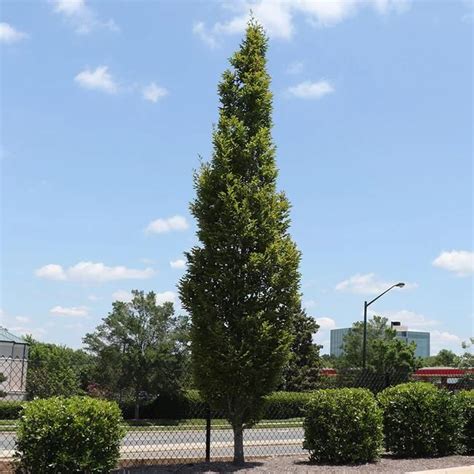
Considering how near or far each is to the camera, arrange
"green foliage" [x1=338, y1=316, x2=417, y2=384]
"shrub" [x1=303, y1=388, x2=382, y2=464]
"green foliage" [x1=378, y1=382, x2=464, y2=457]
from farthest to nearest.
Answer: "green foliage" [x1=338, y1=316, x2=417, y2=384] → "green foliage" [x1=378, y1=382, x2=464, y2=457] → "shrub" [x1=303, y1=388, x2=382, y2=464]

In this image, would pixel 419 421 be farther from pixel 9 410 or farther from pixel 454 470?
pixel 9 410

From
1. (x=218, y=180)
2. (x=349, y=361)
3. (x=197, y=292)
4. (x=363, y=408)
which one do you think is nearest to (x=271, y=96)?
(x=218, y=180)

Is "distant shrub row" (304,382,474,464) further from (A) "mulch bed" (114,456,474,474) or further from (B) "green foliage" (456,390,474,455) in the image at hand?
(A) "mulch bed" (114,456,474,474)

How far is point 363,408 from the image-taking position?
10.8m

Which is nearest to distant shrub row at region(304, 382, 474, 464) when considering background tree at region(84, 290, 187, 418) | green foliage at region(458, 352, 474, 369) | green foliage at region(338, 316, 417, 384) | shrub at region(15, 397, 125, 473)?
shrub at region(15, 397, 125, 473)

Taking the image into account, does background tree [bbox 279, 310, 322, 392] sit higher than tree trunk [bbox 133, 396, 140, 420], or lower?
higher

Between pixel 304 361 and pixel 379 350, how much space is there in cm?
721

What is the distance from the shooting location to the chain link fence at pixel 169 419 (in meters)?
10.9

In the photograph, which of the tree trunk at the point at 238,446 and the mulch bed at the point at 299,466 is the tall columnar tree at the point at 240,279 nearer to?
the tree trunk at the point at 238,446

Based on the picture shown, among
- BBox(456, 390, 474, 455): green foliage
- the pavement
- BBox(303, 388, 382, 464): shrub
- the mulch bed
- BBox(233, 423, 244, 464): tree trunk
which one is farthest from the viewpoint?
BBox(456, 390, 474, 455): green foliage

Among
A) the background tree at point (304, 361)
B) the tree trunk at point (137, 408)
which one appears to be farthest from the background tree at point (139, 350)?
the background tree at point (304, 361)

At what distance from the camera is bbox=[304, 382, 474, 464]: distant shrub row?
10.5 meters

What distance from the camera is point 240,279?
9945mm

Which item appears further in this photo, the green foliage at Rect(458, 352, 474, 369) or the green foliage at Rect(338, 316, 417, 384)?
the green foliage at Rect(338, 316, 417, 384)
